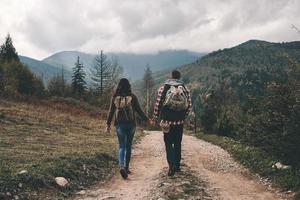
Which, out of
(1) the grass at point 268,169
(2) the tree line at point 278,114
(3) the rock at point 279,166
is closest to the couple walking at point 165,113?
(2) the tree line at point 278,114

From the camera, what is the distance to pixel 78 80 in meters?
81.9

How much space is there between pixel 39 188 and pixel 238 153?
9.46 metres

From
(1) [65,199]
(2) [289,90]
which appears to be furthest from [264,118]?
(1) [65,199]

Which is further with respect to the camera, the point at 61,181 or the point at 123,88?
the point at 123,88

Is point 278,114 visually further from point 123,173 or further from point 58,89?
point 58,89

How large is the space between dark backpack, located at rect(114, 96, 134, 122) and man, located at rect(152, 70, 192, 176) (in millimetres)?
756

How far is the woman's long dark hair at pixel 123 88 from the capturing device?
1193 centimetres

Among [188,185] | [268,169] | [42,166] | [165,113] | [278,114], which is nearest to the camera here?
[188,185]

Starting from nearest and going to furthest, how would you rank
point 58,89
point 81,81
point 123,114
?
point 123,114, point 58,89, point 81,81

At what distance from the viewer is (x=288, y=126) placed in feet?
37.2

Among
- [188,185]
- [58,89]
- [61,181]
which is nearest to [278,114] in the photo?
[188,185]

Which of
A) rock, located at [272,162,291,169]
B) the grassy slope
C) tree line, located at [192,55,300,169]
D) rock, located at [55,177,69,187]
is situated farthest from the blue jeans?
rock, located at [272,162,291,169]

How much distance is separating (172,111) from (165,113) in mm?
202

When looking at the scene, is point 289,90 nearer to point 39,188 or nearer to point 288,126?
point 288,126
